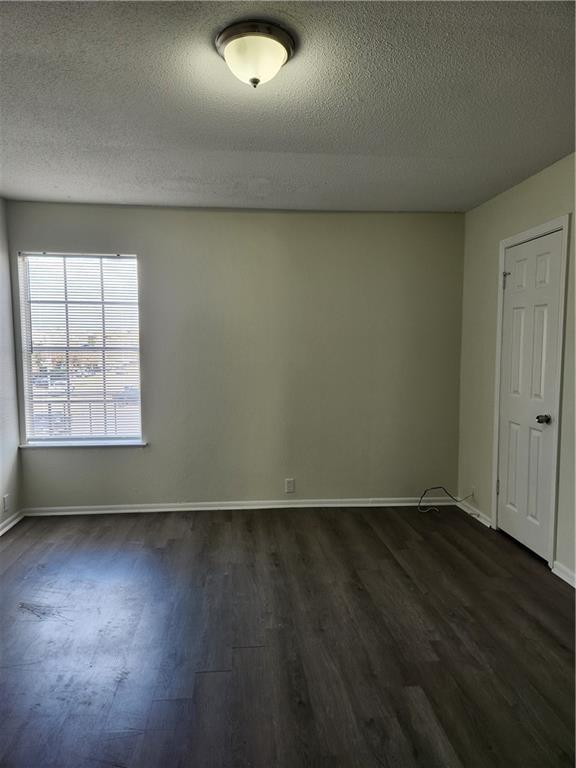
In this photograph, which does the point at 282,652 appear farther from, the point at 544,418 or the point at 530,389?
the point at 530,389

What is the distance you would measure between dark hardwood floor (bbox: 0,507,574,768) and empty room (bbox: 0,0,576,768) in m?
0.02

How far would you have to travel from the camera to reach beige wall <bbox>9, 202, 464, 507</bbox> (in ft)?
12.4

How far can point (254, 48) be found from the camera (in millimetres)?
1607

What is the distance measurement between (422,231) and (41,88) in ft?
10.1

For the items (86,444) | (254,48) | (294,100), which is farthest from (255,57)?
(86,444)

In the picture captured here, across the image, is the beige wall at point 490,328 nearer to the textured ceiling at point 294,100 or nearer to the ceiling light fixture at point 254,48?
the textured ceiling at point 294,100

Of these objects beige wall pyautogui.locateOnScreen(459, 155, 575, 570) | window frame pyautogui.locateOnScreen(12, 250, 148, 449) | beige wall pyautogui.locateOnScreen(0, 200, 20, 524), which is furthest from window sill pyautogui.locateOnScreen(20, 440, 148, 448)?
beige wall pyautogui.locateOnScreen(459, 155, 575, 570)

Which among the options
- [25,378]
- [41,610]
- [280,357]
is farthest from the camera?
[280,357]

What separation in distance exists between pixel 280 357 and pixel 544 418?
2.14 m

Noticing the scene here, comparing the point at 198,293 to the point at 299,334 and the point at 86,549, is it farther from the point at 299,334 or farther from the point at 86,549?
the point at 86,549

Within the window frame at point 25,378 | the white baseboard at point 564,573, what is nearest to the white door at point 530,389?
the white baseboard at point 564,573

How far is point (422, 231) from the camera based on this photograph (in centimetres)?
393

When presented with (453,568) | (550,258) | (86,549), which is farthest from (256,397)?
(550,258)

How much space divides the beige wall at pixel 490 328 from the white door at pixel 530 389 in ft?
0.29
